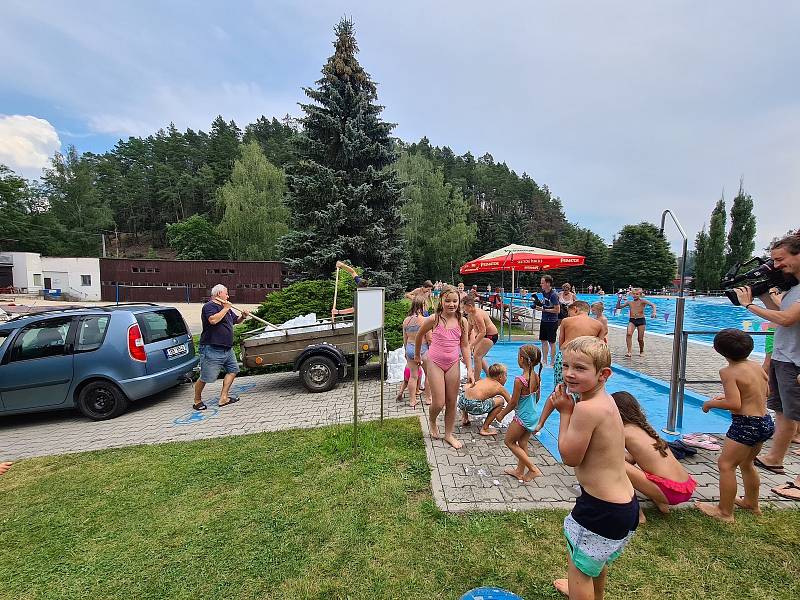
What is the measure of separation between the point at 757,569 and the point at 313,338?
19.9 ft

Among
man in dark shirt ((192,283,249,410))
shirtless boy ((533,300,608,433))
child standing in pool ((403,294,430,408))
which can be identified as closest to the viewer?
shirtless boy ((533,300,608,433))

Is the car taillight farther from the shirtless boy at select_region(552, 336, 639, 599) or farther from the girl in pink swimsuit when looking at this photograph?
the shirtless boy at select_region(552, 336, 639, 599)

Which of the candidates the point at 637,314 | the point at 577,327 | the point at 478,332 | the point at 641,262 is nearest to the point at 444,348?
the point at 577,327

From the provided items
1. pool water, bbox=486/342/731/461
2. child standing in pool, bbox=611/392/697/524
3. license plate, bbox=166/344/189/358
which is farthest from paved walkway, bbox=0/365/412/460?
child standing in pool, bbox=611/392/697/524

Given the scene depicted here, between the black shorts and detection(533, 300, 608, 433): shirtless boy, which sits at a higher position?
detection(533, 300, 608, 433): shirtless boy

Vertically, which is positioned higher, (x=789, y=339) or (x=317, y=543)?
(x=789, y=339)

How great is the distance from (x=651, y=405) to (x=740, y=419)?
413 cm

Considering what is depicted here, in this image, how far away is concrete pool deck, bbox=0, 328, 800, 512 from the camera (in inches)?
124

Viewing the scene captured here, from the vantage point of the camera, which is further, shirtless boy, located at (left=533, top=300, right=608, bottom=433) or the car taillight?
the car taillight

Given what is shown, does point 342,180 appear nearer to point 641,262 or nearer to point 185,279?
point 185,279

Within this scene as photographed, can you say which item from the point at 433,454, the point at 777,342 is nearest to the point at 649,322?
the point at 777,342

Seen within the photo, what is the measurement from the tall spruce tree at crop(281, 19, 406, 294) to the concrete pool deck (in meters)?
6.88

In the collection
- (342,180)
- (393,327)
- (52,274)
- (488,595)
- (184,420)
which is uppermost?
(342,180)

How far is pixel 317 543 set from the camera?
2.65 metres
